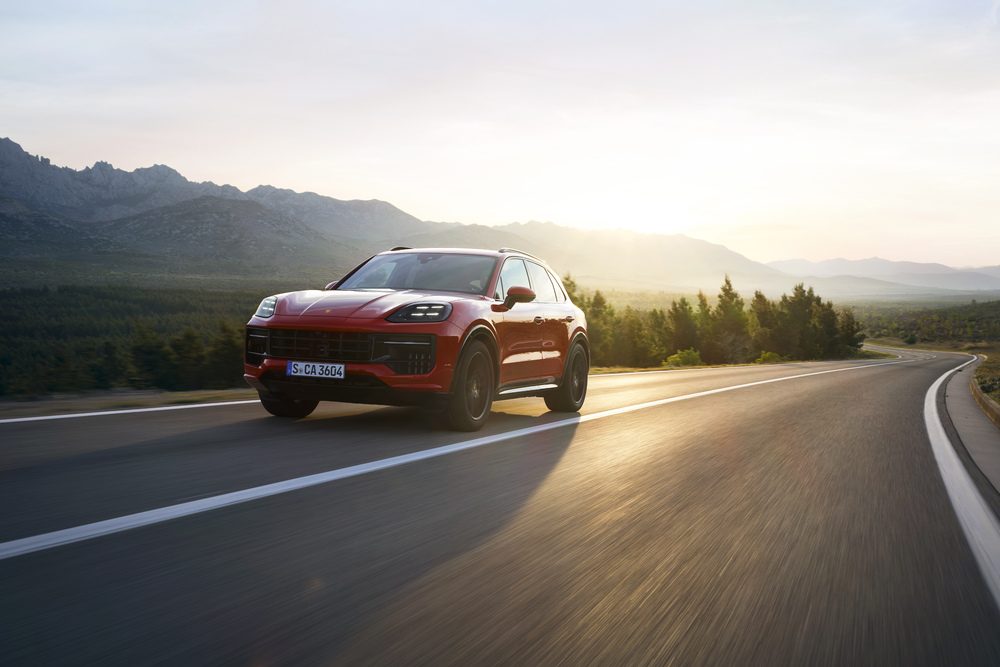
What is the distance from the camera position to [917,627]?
3.20 m

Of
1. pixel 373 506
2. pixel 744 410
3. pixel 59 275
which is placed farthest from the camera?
pixel 59 275

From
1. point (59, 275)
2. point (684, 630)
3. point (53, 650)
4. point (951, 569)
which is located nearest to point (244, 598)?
point (53, 650)

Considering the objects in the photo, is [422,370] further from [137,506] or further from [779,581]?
[779,581]

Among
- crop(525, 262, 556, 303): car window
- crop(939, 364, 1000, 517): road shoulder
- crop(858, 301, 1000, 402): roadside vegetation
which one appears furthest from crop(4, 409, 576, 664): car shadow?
crop(858, 301, 1000, 402): roadside vegetation

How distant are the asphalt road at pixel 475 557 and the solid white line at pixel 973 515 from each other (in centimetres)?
12

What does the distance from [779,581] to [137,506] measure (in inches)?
126

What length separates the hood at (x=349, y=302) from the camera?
747 centimetres

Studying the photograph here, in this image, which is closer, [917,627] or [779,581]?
[917,627]

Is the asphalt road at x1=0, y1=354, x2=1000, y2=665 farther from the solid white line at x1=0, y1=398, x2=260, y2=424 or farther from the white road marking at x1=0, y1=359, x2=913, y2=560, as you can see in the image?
the solid white line at x1=0, y1=398, x2=260, y2=424

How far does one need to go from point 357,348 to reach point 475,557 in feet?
12.2

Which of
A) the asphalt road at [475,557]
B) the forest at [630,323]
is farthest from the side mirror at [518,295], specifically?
the forest at [630,323]

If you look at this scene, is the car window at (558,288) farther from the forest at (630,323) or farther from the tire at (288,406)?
the forest at (630,323)

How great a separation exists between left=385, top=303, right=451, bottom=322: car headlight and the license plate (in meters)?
0.64

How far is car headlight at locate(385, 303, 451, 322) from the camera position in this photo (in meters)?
7.49
